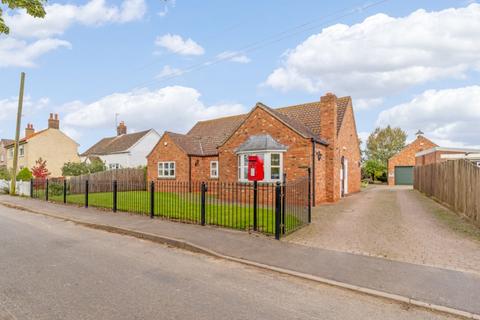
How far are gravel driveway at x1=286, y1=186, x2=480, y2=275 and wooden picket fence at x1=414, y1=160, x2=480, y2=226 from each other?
1.58ft

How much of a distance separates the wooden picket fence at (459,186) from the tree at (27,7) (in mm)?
12887

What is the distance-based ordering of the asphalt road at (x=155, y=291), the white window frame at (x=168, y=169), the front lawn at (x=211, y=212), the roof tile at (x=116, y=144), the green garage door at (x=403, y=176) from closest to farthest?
1. the asphalt road at (x=155, y=291)
2. the front lawn at (x=211, y=212)
3. the white window frame at (x=168, y=169)
4. the roof tile at (x=116, y=144)
5. the green garage door at (x=403, y=176)

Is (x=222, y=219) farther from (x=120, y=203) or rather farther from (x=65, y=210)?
(x=65, y=210)

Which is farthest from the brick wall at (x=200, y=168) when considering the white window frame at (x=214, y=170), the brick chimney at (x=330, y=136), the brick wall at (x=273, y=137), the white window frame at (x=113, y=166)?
the white window frame at (x=113, y=166)

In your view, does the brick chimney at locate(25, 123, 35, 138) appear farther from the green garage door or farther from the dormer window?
the green garage door

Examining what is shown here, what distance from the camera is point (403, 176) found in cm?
4041

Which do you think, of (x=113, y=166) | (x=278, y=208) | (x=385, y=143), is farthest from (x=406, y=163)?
(x=278, y=208)

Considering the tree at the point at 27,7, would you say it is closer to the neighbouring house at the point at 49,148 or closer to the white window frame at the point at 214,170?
the white window frame at the point at 214,170

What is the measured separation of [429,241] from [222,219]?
19.6ft

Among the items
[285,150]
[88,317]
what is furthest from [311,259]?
[285,150]

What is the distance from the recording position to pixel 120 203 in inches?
573

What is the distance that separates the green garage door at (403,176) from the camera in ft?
132

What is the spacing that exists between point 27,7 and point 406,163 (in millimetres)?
42138

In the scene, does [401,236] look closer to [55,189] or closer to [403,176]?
[55,189]
